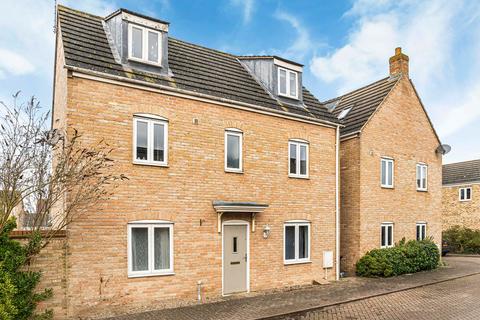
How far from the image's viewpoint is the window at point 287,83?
14582 mm

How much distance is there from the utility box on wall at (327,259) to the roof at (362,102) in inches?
220

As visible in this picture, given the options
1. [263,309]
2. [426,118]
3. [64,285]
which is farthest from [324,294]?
[426,118]

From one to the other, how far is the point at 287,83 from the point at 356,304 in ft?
28.2

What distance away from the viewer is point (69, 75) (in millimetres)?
9484

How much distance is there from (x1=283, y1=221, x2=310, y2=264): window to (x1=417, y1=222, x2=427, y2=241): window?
8202 millimetres

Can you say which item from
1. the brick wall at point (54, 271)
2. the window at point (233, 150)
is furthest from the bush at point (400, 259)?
the brick wall at point (54, 271)

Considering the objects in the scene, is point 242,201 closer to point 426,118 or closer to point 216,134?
point 216,134

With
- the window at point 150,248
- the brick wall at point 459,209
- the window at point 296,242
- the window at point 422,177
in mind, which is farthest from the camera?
the brick wall at point 459,209

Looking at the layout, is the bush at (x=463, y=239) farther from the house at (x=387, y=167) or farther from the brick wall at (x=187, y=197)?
the brick wall at (x=187, y=197)

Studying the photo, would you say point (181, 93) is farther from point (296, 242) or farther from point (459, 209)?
point (459, 209)

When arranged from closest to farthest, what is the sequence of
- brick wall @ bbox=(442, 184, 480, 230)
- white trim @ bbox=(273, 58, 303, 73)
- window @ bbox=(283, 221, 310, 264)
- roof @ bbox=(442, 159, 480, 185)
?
window @ bbox=(283, 221, 310, 264)
white trim @ bbox=(273, 58, 303, 73)
brick wall @ bbox=(442, 184, 480, 230)
roof @ bbox=(442, 159, 480, 185)

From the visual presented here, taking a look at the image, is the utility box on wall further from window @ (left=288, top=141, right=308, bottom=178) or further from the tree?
the tree

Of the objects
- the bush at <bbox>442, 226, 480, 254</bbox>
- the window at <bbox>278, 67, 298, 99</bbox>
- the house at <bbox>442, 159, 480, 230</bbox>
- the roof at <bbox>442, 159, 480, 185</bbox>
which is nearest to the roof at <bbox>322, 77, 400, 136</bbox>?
the window at <bbox>278, 67, 298, 99</bbox>

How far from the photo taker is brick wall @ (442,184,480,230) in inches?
1150
